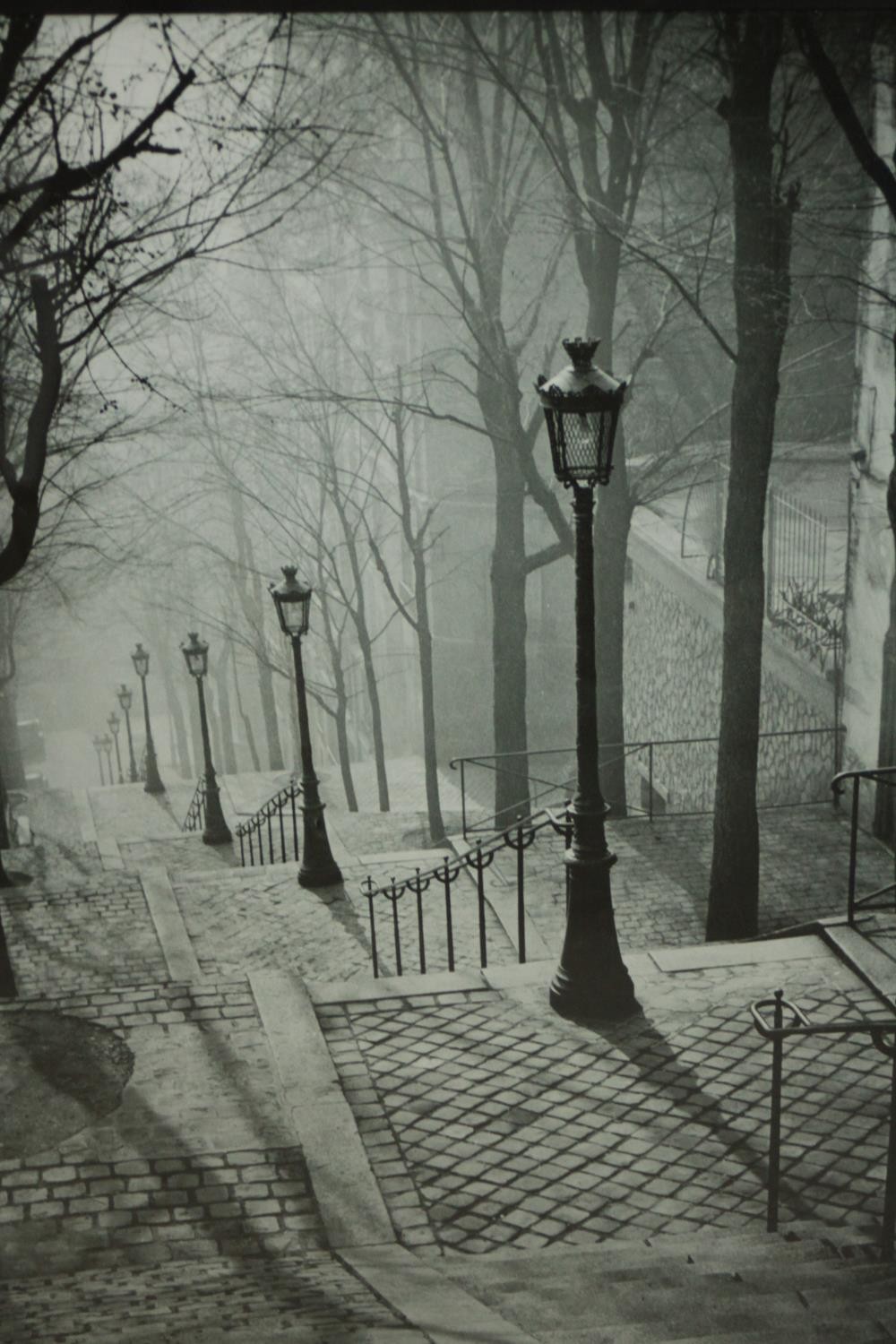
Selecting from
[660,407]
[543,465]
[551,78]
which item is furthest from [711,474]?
[551,78]

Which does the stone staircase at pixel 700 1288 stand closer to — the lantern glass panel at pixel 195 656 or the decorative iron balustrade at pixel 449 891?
the decorative iron balustrade at pixel 449 891

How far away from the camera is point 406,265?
38.3ft

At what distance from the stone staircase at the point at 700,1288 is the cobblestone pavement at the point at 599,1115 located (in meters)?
0.19

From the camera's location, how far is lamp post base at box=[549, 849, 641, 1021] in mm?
5910

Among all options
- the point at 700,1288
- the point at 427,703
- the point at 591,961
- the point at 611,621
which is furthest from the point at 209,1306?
the point at 427,703

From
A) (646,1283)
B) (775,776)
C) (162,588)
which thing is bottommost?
(646,1283)

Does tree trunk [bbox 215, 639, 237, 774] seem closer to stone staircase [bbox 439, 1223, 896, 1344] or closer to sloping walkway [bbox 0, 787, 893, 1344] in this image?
sloping walkway [bbox 0, 787, 893, 1344]

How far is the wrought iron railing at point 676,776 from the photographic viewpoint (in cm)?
1138

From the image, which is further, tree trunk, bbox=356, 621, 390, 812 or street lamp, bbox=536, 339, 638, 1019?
tree trunk, bbox=356, 621, 390, 812

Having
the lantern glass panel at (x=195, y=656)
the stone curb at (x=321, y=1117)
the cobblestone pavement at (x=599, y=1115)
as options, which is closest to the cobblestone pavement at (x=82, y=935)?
the stone curb at (x=321, y=1117)

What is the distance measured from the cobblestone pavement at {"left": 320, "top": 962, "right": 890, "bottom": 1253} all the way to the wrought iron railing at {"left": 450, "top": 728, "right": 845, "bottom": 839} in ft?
14.4

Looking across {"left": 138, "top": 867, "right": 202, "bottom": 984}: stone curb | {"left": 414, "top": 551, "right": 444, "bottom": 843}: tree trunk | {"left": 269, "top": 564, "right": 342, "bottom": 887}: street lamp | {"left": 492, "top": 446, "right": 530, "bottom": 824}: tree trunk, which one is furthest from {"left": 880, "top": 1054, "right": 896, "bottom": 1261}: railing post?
{"left": 414, "top": 551, "right": 444, "bottom": 843}: tree trunk

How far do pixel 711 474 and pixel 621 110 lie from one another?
14.1 feet

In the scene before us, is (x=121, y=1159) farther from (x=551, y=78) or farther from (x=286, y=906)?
(x=551, y=78)
